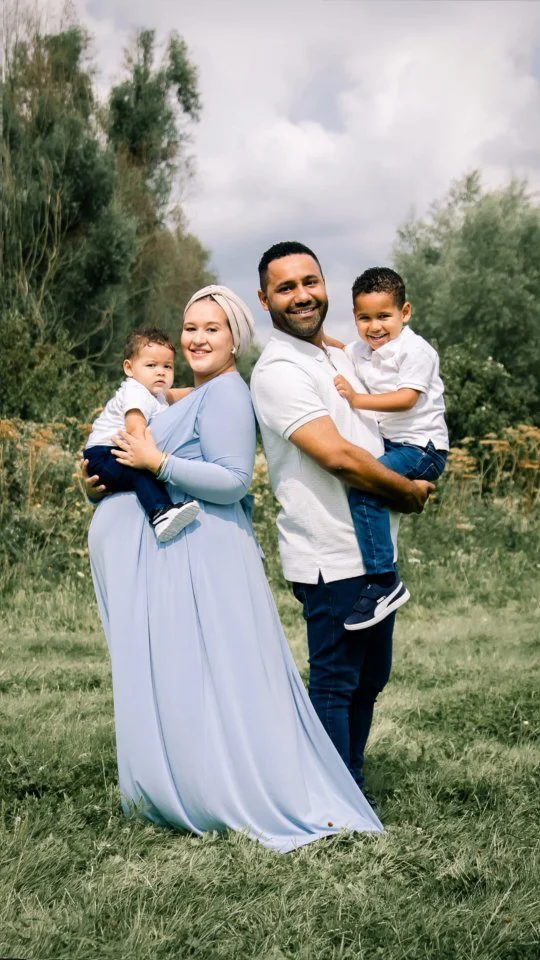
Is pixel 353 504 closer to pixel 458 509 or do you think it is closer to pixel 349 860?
pixel 349 860

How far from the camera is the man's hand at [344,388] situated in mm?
3631

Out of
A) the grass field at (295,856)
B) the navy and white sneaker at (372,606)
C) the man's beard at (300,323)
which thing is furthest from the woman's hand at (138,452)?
the grass field at (295,856)

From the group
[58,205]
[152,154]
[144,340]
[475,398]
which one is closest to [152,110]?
[152,154]

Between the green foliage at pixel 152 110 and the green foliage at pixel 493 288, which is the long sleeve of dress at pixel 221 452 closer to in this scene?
the green foliage at pixel 493 288

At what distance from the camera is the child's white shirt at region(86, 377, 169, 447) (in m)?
3.74

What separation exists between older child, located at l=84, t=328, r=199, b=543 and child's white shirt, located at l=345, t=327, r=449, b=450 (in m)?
0.76

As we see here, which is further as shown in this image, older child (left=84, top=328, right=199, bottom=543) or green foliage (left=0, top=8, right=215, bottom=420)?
green foliage (left=0, top=8, right=215, bottom=420)

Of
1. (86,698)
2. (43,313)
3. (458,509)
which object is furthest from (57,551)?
(43,313)

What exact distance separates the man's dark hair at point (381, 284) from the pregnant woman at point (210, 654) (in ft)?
1.75

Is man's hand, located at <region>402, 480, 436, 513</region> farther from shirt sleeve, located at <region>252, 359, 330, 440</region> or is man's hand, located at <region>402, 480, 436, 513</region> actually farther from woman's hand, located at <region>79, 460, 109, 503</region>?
woman's hand, located at <region>79, 460, 109, 503</region>

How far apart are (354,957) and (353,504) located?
1457 millimetres

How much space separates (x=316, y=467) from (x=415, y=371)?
0.56 metres

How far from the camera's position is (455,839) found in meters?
3.65

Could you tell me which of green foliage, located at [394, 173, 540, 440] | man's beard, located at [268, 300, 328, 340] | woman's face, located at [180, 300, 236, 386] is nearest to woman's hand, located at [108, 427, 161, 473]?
woman's face, located at [180, 300, 236, 386]
